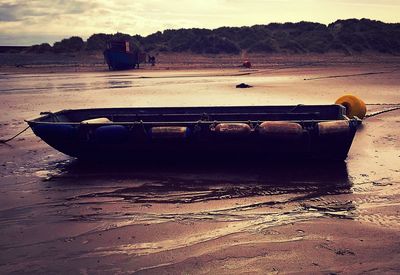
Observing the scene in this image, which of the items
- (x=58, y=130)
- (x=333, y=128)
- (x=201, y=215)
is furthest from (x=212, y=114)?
(x=201, y=215)

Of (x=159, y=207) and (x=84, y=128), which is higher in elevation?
(x=84, y=128)

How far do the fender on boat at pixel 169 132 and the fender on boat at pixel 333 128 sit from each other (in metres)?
2.18

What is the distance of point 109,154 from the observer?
7176 mm

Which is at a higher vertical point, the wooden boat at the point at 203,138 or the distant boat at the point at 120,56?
the distant boat at the point at 120,56

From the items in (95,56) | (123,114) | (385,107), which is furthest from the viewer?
(95,56)

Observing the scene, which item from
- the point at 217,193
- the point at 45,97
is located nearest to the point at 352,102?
the point at 217,193

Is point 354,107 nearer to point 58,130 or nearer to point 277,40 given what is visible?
point 58,130

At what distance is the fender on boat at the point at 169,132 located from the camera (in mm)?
6691

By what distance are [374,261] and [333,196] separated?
1779 millimetres

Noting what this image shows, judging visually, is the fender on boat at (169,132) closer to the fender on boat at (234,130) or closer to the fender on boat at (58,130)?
the fender on boat at (234,130)

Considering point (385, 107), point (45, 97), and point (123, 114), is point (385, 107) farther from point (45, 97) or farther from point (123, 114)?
point (45, 97)

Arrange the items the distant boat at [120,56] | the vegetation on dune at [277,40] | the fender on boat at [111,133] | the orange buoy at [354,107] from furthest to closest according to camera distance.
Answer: the vegetation on dune at [277,40] → the distant boat at [120,56] → the orange buoy at [354,107] → the fender on boat at [111,133]

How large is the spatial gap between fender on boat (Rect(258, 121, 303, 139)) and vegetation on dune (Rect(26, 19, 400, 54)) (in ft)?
184

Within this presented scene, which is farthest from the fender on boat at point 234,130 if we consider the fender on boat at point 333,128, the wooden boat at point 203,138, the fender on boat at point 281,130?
the fender on boat at point 333,128
